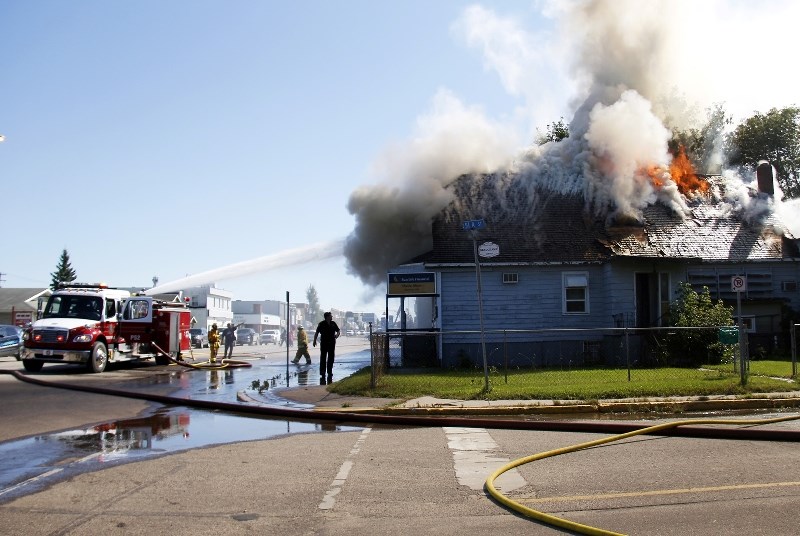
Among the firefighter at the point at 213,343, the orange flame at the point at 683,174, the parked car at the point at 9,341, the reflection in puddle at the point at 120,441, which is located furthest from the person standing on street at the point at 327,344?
the parked car at the point at 9,341

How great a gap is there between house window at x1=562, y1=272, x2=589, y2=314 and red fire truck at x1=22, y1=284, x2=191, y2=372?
44.4 feet

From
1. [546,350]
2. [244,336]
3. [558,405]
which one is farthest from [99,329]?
[244,336]

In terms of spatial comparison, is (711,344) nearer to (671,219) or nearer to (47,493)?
(671,219)

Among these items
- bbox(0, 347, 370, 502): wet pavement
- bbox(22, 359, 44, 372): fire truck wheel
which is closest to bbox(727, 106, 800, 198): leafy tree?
bbox(0, 347, 370, 502): wet pavement

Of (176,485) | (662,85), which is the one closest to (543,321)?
(662,85)

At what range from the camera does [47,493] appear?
6418 millimetres

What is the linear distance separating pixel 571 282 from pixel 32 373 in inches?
640

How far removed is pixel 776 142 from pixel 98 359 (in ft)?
122

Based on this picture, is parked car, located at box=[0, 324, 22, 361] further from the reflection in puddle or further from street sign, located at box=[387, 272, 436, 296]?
the reflection in puddle

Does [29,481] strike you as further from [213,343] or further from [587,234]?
[213,343]

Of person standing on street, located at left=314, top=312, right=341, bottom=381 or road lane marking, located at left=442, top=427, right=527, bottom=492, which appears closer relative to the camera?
road lane marking, located at left=442, top=427, right=527, bottom=492

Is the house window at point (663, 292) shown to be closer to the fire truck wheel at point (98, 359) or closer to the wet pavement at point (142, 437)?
the wet pavement at point (142, 437)

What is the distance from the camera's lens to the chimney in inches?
1047

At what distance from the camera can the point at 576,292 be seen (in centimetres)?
2259
